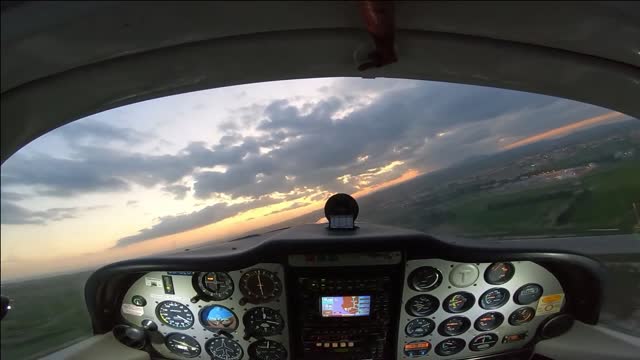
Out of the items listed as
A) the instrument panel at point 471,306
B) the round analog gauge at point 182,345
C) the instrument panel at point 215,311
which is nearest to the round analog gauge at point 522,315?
the instrument panel at point 471,306

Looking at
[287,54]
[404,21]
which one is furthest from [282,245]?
[404,21]

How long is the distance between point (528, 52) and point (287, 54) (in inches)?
26.4

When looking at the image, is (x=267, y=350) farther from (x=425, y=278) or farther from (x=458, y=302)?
(x=458, y=302)

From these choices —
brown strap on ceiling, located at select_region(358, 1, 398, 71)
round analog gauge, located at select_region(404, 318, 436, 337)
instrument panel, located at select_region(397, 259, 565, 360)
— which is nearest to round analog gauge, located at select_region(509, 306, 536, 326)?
instrument panel, located at select_region(397, 259, 565, 360)

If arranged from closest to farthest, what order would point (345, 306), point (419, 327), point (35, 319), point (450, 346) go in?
point (35, 319) → point (345, 306) → point (419, 327) → point (450, 346)

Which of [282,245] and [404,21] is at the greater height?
[404,21]

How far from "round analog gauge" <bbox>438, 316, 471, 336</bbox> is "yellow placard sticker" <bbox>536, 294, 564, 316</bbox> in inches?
22.1

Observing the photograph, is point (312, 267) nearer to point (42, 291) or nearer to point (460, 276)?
point (460, 276)

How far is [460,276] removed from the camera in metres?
2.59

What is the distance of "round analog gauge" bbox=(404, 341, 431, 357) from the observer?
276 cm

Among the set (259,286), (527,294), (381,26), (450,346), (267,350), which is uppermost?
(381,26)

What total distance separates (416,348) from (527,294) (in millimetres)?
921

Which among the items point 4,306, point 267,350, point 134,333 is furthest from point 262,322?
point 4,306

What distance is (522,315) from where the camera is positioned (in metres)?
2.78
